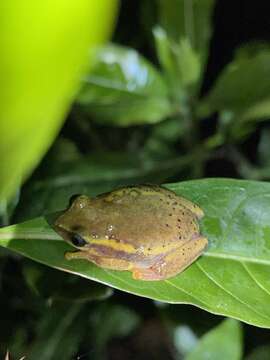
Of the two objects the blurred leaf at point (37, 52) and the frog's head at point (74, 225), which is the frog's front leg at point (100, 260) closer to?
the frog's head at point (74, 225)

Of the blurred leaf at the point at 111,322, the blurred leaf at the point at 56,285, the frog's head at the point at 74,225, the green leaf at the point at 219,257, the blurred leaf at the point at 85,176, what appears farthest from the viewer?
the blurred leaf at the point at 111,322

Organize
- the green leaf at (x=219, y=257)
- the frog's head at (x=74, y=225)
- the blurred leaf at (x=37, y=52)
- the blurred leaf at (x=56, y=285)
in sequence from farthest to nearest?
1. the blurred leaf at (x=56, y=285)
2. the frog's head at (x=74, y=225)
3. the green leaf at (x=219, y=257)
4. the blurred leaf at (x=37, y=52)

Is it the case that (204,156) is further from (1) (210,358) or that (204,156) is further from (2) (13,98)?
→ (2) (13,98)

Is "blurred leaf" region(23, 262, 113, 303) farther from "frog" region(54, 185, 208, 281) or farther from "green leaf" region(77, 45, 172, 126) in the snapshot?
"green leaf" region(77, 45, 172, 126)

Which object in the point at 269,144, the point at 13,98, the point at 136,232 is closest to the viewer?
the point at 13,98

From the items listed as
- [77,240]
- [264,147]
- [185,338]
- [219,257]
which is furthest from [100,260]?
[264,147]

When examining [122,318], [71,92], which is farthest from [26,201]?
[71,92]

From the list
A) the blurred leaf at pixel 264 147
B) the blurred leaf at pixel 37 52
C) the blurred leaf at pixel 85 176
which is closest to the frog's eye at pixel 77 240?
the blurred leaf at pixel 85 176
